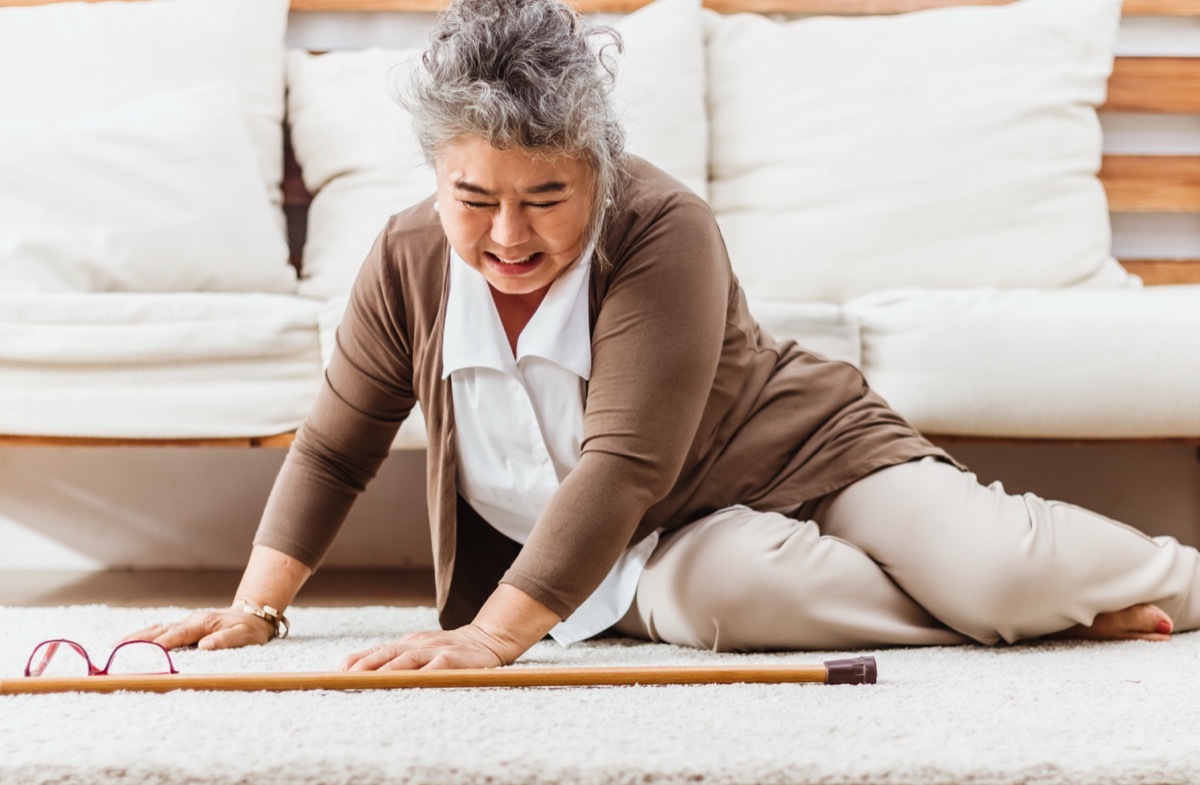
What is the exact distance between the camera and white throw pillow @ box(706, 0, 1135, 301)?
200cm

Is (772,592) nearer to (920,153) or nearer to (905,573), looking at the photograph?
(905,573)

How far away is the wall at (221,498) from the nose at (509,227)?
1129mm

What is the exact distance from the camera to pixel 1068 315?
1655 mm

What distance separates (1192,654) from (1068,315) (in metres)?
0.55

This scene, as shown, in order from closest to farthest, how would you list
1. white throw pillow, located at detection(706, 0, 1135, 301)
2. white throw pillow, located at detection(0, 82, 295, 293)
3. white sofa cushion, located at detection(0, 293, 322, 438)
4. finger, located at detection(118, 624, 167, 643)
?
finger, located at detection(118, 624, 167, 643)
white sofa cushion, located at detection(0, 293, 322, 438)
white throw pillow, located at detection(0, 82, 295, 293)
white throw pillow, located at detection(706, 0, 1135, 301)

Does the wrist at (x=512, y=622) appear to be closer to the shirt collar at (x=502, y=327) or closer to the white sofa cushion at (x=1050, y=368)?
the shirt collar at (x=502, y=327)

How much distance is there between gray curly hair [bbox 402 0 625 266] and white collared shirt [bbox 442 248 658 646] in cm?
19

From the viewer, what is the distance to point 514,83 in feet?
3.47

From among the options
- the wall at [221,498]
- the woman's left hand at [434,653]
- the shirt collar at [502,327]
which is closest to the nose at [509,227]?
the shirt collar at [502,327]

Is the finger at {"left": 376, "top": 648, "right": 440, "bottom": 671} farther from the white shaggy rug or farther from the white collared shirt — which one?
the white collared shirt

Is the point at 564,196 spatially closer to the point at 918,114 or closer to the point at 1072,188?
the point at 918,114

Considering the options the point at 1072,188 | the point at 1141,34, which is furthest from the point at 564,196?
the point at 1141,34

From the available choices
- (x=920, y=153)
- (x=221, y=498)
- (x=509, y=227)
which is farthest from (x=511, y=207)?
(x=221, y=498)

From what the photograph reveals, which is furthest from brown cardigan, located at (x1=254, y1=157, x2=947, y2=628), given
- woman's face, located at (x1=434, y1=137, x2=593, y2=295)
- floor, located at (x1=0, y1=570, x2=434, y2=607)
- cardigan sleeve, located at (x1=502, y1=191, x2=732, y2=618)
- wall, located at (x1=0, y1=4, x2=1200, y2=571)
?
wall, located at (x1=0, y1=4, x2=1200, y2=571)
